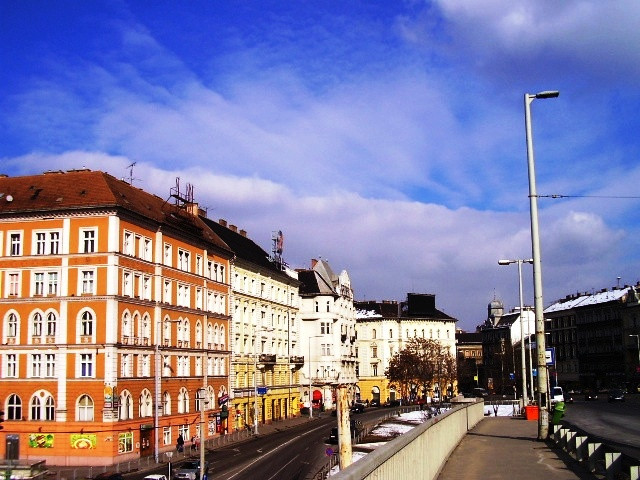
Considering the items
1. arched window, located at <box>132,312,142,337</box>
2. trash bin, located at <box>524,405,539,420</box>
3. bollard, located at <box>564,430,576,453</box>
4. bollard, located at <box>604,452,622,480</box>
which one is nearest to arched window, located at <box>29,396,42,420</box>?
arched window, located at <box>132,312,142,337</box>

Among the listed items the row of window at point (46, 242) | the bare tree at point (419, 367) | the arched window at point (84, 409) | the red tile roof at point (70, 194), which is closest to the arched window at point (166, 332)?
the red tile roof at point (70, 194)

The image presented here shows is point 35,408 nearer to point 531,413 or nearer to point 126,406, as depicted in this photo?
point 126,406

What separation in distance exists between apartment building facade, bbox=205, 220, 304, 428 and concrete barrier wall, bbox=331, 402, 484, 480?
1874 inches

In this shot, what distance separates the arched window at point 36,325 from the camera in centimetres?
5381

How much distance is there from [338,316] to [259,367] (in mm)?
28417

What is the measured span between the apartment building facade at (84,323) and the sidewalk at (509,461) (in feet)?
83.1

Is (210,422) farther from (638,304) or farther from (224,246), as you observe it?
(638,304)

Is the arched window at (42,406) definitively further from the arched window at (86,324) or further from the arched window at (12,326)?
the arched window at (86,324)

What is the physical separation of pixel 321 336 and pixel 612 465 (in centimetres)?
8895

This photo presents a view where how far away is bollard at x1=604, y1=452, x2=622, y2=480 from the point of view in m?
16.7

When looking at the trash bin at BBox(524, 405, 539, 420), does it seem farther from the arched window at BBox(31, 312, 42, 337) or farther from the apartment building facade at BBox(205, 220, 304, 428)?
the arched window at BBox(31, 312, 42, 337)

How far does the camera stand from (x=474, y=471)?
64.6ft

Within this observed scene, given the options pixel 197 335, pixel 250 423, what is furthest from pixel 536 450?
pixel 250 423

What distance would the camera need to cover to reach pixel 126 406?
53031mm
